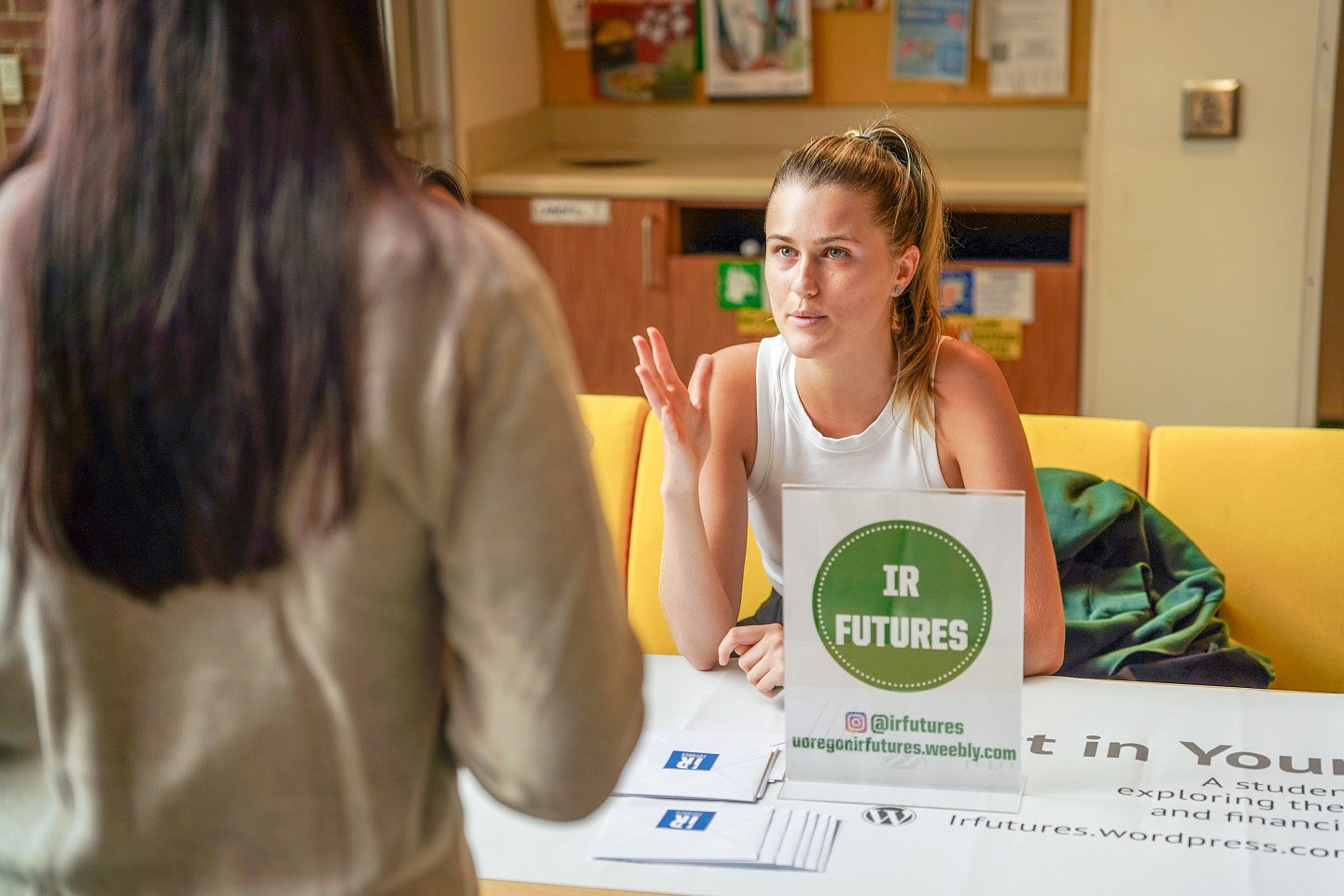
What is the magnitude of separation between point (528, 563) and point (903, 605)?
59cm

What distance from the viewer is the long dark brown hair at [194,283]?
0.62 m

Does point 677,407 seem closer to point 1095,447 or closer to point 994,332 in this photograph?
point 1095,447

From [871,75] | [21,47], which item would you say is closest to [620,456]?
[21,47]

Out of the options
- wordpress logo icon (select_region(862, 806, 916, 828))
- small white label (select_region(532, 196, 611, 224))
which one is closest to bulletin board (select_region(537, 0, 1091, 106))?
small white label (select_region(532, 196, 611, 224))

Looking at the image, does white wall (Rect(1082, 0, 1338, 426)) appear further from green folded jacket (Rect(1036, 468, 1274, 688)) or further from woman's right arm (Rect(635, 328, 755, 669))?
woman's right arm (Rect(635, 328, 755, 669))

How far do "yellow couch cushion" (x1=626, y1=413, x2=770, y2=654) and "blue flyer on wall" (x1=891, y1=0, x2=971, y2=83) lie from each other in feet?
7.35

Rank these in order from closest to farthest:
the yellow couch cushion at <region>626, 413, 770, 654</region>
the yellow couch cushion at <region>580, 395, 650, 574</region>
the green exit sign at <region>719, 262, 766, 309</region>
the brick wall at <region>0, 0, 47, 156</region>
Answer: the yellow couch cushion at <region>626, 413, 770, 654</region>, the yellow couch cushion at <region>580, 395, 650, 574</region>, the brick wall at <region>0, 0, 47, 156</region>, the green exit sign at <region>719, 262, 766, 309</region>

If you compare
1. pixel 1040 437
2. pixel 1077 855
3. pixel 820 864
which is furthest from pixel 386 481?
pixel 1040 437

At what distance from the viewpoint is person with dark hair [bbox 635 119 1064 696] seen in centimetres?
159

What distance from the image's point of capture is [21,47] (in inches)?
119

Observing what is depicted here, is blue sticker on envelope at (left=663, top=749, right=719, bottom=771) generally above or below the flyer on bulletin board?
below

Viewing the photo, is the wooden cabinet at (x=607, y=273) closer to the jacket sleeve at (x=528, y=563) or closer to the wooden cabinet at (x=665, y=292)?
the wooden cabinet at (x=665, y=292)

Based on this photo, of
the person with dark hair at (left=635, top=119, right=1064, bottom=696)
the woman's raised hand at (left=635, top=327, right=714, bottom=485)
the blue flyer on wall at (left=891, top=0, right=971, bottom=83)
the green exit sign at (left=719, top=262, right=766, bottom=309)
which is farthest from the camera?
the blue flyer on wall at (left=891, top=0, right=971, bottom=83)

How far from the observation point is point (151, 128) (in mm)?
625
